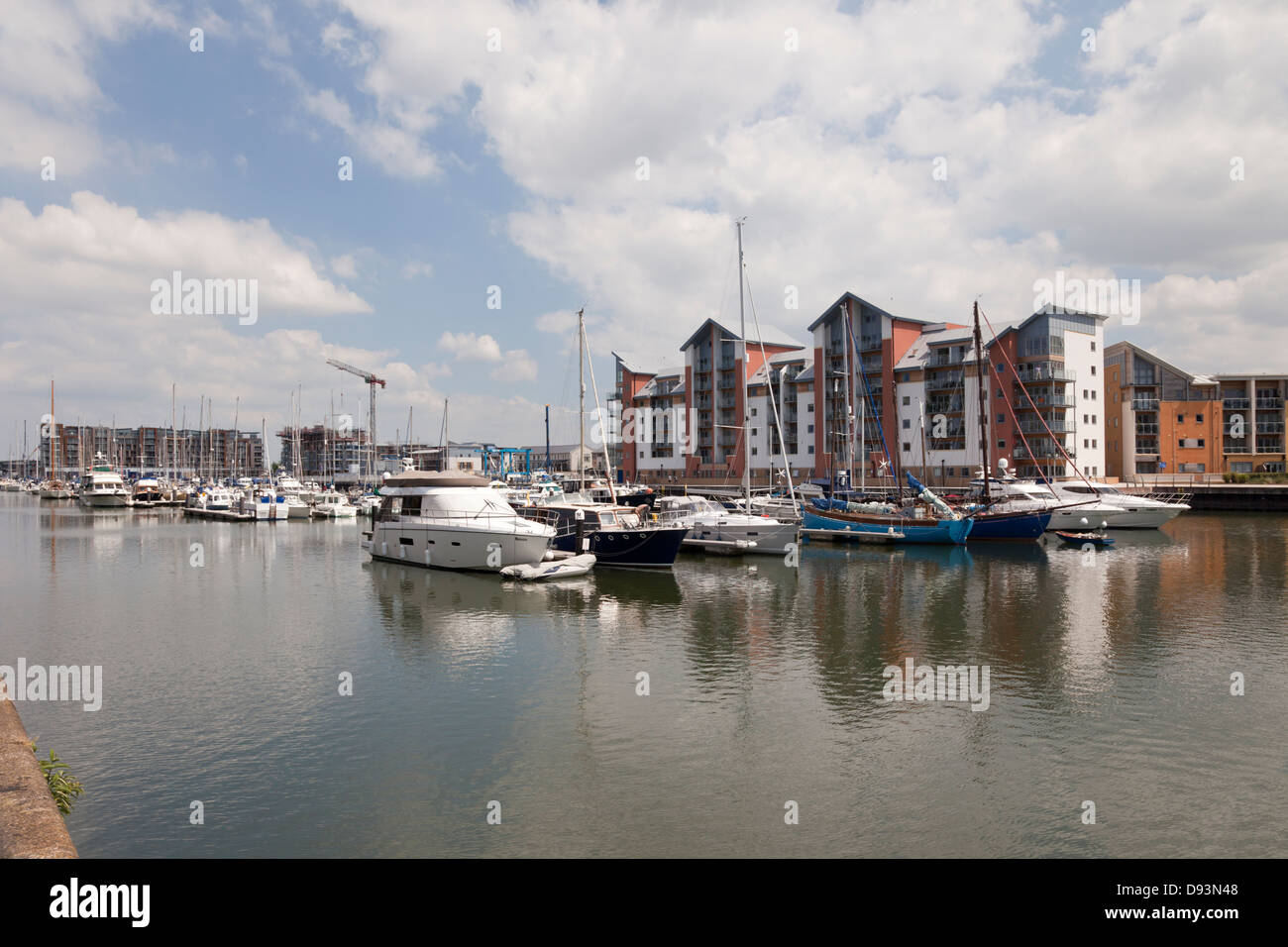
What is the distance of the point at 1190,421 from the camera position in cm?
9875

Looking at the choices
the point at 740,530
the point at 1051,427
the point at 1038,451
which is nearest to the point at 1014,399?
the point at 1051,427

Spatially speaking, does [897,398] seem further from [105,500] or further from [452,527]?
[105,500]

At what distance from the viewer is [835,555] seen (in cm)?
4919

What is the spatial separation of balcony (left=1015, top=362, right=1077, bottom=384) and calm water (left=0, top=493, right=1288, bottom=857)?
51930 millimetres

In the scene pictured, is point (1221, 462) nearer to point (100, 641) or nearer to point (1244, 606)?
point (1244, 606)

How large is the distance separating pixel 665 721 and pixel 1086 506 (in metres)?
52.8

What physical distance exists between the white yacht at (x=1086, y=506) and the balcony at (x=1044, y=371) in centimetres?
1785

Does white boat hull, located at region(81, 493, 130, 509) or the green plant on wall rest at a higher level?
white boat hull, located at region(81, 493, 130, 509)

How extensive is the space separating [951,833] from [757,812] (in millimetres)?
2943

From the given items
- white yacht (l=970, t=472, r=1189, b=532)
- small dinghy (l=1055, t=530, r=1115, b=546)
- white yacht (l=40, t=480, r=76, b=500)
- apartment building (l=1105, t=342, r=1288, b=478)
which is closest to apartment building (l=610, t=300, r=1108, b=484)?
white yacht (l=970, t=472, r=1189, b=532)

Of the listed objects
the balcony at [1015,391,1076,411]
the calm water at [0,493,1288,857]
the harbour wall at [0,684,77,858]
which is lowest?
the calm water at [0,493,1288,857]

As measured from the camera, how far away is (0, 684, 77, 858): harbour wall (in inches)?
311

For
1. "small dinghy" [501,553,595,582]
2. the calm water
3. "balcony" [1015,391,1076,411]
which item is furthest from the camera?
"balcony" [1015,391,1076,411]

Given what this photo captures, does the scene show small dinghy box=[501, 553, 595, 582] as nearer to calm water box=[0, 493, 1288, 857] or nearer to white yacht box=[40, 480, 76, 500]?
calm water box=[0, 493, 1288, 857]
